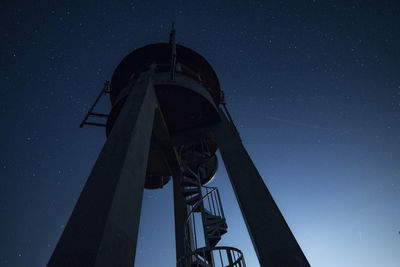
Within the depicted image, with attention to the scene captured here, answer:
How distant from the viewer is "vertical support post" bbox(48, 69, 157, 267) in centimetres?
236

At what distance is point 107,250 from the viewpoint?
8.05 ft

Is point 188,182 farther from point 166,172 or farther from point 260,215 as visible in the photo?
point 260,215

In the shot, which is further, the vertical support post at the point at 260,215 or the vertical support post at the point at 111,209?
the vertical support post at the point at 260,215

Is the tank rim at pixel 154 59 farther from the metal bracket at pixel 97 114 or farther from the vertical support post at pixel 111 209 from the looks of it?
the vertical support post at pixel 111 209

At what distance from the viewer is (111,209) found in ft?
9.19

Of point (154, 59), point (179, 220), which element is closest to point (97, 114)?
point (154, 59)

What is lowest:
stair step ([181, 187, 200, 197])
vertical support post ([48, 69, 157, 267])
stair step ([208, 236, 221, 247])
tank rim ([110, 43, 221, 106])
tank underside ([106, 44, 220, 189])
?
stair step ([208, 236, 221, 247])

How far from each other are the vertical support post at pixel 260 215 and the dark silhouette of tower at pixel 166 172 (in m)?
0.02

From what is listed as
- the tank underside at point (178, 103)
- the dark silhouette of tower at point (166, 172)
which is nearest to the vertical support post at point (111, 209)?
the dark silhouette of tower at point (166, 172)

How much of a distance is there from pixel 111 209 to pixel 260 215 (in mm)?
4008

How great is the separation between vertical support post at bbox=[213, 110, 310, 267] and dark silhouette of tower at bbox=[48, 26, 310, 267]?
2 centimetres

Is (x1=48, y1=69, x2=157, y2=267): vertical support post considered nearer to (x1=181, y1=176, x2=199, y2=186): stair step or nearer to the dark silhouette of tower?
the dark silhouette of tower

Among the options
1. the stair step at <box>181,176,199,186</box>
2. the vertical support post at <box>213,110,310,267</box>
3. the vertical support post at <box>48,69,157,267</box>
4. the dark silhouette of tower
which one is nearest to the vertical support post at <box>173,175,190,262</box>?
the dark silhouette of tower

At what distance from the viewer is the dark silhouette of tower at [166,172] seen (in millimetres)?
2676
